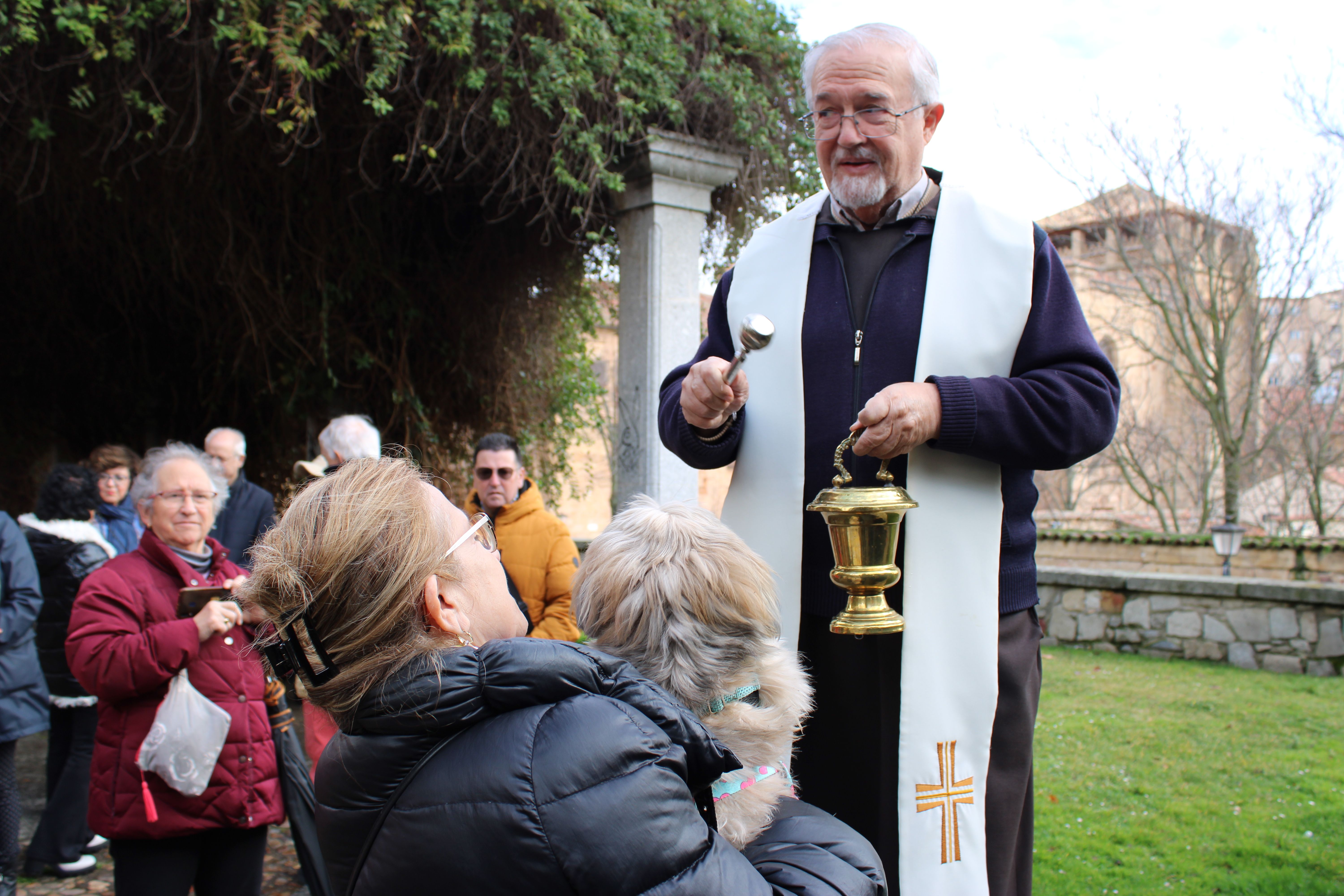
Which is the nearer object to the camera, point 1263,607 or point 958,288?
point 958,288

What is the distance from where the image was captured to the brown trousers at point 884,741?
1581 millimetres

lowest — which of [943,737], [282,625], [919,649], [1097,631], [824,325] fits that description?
[1097,631]

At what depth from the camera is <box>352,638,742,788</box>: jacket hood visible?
1092 mm

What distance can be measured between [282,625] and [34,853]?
3.51m

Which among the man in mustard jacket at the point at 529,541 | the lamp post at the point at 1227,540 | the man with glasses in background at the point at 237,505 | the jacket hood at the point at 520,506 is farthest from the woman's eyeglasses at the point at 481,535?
the lamp post at the point at 1227,540

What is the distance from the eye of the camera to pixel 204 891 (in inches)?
103

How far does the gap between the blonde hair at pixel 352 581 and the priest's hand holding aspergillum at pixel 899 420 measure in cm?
64

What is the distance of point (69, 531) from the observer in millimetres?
4020

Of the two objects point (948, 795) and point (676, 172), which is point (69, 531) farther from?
point (948, 795)

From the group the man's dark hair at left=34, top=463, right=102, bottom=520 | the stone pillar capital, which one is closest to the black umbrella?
the man's dark hair at left=34, top=463, right=102, bottom=520

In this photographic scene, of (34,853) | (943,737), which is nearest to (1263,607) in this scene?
(943,737)

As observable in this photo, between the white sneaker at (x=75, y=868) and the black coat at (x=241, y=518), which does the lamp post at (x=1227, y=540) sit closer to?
the black coat at (x=241, y=518)

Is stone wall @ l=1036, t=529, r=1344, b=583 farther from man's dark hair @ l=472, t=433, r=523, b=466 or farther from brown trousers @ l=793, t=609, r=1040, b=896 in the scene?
brown trousers @ l=793, t=609, r=1040, b=896

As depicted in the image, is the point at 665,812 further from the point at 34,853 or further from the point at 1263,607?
the point at 1263,607
